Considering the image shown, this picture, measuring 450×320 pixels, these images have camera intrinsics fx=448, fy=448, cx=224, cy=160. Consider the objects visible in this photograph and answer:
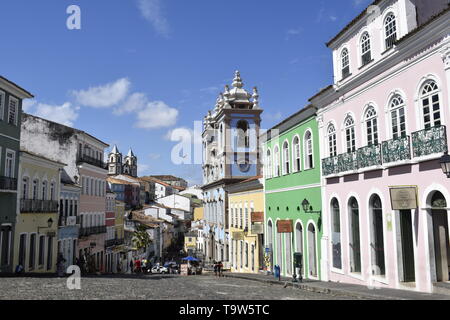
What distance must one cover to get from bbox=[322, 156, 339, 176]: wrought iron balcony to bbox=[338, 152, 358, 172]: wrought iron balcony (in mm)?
330

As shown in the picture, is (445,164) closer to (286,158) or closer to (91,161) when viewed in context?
(286,158)

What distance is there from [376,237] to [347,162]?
2911 millimetres

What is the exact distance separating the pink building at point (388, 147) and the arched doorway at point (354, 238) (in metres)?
0.04

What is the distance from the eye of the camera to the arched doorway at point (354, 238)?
16391 mm

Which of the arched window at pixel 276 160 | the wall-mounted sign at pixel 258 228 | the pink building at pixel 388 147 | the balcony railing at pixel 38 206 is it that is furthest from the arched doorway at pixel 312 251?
the balcony railing at pixel 38 206

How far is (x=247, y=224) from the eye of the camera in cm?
3145

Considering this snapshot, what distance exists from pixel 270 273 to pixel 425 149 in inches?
591

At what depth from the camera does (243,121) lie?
44.9m

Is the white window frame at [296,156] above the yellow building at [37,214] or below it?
above

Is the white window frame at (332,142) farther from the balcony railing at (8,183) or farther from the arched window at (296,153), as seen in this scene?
the balcony railing at (8,183)

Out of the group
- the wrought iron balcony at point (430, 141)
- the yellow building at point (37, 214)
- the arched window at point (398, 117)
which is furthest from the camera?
the yellow building at point (37, 214)

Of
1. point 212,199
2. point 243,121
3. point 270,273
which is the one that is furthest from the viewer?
point 212,199
